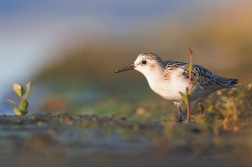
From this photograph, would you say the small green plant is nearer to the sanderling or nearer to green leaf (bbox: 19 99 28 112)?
green leaf (bbox: 19 99 28 112)

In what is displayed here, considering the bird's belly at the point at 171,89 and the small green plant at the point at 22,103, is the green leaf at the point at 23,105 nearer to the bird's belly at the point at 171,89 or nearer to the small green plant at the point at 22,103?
the small green plant at the point at 22,103

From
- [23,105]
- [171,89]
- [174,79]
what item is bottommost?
[23,105]

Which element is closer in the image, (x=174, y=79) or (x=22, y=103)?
(x=22, y=103)

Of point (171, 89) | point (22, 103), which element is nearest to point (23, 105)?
point (22, 103)

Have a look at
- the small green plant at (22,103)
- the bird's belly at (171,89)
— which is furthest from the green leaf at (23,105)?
the bird's belly at (171,89)

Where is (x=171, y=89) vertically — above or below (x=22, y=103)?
above

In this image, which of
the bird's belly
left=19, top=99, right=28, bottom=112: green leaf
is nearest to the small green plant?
left=19, top=99, right=28, bottom=112: green leaf

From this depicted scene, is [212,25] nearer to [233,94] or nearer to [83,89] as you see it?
[83,89]

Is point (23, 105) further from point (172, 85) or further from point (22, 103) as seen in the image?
point (172, 85)

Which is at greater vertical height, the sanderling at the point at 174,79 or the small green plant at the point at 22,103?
the sanderling at the point at 174,79
